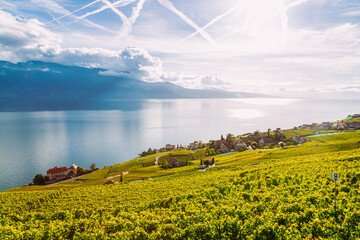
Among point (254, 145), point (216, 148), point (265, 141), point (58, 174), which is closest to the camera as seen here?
point (58, 174)

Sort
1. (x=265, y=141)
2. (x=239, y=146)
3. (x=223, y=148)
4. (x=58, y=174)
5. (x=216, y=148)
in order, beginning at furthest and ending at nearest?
(x=265, y=141)
(x=239, y=146)
(x=216, y=148)
(x=223, y=148)
(x=58, y=174)

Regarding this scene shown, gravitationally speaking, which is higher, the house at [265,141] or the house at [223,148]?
the house at [265,141]

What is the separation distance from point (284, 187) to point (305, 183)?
2.02 metres

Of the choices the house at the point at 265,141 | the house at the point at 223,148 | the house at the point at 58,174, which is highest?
the house at the point at 265,141

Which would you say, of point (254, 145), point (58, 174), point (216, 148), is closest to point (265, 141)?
point (254, 145)

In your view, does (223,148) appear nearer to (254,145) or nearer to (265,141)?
(254,145)

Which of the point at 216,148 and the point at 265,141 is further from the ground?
the point at 265,141

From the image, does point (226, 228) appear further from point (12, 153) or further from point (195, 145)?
point (12, 153)

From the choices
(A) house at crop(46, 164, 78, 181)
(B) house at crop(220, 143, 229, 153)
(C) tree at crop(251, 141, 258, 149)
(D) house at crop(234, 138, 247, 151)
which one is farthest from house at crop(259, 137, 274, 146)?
(A) house at crop(46, 164, 78, 181)

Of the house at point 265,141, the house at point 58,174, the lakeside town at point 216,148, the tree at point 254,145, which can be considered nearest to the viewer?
the lakeside town at point 216,148

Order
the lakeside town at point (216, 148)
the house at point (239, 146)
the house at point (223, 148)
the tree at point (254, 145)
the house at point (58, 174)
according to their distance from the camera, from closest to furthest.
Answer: the lakeside town at point (216, 148)
the house at point (58, 174)
the house at point (223, 148)
the house at point (239, 146)
the tree at point (254, 145)

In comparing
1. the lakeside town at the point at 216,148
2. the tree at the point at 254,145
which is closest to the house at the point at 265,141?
the lakeside town at the point at 216,148

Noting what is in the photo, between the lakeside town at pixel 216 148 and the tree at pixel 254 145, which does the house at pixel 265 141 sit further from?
the tree at pixel 254 145

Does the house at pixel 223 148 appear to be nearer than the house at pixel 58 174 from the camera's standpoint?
No
